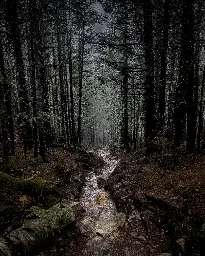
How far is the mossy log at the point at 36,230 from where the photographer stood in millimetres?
6500

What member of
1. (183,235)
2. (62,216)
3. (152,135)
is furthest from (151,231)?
(152,135)

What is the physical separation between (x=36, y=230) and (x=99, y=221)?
255 centimetres

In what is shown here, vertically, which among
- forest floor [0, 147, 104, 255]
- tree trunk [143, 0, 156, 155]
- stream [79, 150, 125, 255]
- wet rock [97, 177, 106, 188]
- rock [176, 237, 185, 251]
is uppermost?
tree trunk [143, 0, 156, 155]

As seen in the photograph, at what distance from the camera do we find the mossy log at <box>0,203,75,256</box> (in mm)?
6500

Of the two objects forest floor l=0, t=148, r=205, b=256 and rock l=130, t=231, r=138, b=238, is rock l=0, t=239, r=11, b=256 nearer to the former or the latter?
forest floor l=0, t=148, r=205, b=256

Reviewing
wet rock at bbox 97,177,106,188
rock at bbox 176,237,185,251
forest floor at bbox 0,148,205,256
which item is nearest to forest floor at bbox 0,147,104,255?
forest floor at bbox 0,148,205,256

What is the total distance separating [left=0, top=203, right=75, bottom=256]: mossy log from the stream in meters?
0.70

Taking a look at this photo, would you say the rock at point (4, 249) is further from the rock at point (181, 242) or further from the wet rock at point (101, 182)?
the wet rock at point (101, 182)

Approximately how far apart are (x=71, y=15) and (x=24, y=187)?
1589 centimetres

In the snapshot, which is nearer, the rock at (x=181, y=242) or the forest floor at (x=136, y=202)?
the rock at (x=181, y=242)

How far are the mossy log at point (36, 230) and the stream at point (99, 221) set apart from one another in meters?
0.70

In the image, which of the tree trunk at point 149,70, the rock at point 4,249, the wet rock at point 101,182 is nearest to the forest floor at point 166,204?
the wet rock at point 101,182

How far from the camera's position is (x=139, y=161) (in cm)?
1359

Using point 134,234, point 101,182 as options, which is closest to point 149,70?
point 101,182
